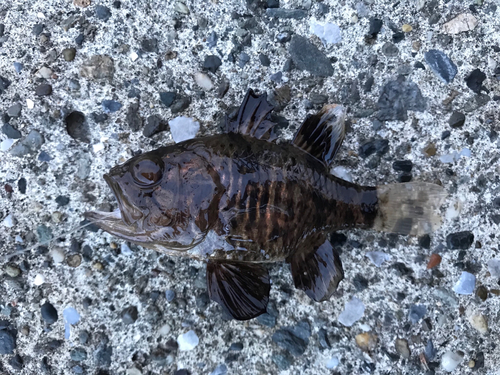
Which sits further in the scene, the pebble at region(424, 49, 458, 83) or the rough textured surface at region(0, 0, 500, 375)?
the pebble at region(424, 49, 458, 83)

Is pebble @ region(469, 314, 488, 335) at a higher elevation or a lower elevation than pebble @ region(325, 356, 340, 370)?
higher

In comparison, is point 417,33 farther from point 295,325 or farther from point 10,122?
point 10,122

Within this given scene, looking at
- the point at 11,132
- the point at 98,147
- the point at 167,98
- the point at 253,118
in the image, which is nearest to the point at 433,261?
the point at 253,118

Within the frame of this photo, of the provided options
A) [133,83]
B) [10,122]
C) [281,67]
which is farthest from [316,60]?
[10,122]

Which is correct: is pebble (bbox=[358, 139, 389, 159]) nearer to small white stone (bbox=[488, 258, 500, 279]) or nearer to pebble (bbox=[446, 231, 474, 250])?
pebble (bbox=[446, 231, 474, 250])

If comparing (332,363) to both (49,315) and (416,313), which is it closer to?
(416,313)

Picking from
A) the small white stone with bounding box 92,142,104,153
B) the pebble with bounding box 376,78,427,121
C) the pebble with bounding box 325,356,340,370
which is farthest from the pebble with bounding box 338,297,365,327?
the small white stone with bounding box 92,142,104,153

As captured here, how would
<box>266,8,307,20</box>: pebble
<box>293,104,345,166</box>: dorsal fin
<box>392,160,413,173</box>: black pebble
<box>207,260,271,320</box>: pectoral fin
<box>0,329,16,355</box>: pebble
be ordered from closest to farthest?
<box>207,260,271,320</box>: pectoral fin, <box>293,104,345,166</box>: dorsal fin, <box>0,329,16,355</box>: pebble, <box>392,160,413,173</box>: black pebble, <box>266,8,307,20</box>: pebble
